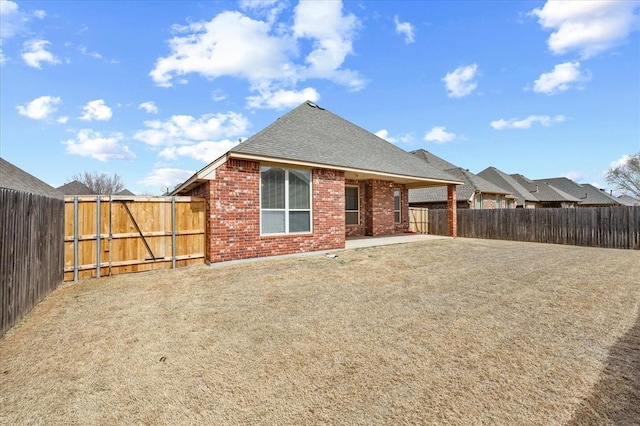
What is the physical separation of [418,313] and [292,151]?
6.78 meters

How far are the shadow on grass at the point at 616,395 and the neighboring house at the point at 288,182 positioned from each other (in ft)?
25.6

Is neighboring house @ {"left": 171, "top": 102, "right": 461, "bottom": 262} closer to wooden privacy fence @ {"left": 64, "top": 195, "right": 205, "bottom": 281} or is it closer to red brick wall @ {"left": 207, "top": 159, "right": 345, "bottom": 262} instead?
→ red brick wall @ {"left": 207, "top": 159, "right": 345, "bottom": 262}

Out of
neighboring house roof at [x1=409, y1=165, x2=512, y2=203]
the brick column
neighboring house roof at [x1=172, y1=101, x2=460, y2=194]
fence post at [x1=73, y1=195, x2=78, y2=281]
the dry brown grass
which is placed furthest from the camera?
neighboring house roof at [x1=409, y1=165, x2=512, y2=203]

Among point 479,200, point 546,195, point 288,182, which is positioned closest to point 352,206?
point 288,182

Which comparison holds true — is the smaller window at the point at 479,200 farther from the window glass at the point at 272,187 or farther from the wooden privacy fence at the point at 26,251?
the wooden privacy fence at the point at 26,251

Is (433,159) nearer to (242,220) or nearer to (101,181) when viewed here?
(242,220)

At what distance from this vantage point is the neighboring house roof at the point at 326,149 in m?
9.07

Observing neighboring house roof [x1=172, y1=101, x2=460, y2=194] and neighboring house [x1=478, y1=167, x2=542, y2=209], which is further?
neighboring house [x1=478, y1=167, x2=542, y2=209]

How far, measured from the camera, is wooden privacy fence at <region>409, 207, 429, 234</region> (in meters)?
18.9

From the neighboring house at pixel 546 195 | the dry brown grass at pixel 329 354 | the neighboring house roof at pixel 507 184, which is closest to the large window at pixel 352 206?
the dry brown grass at pixel 329 354

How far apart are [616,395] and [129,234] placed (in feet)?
31.0

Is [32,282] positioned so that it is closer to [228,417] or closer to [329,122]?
[228,417]

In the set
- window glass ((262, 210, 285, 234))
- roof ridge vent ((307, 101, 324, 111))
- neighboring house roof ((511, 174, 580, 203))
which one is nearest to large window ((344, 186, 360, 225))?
roof ridge vent ((307, 101, 324, 111))

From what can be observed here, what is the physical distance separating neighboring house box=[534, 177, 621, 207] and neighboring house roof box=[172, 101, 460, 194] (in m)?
40.4
